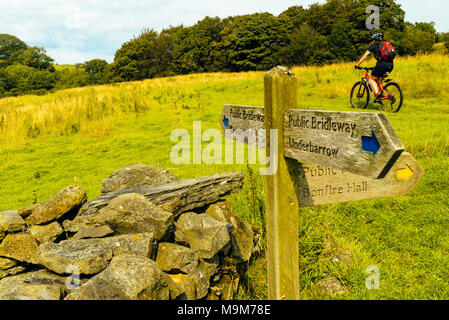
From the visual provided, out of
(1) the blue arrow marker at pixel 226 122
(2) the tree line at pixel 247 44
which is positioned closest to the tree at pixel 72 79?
(2) the tree line at pixel 247 44

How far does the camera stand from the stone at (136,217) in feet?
12.8

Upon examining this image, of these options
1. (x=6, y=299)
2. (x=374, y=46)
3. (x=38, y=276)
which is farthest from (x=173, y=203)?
(x=374, y=46)

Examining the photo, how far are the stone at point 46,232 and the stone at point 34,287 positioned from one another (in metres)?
1.36

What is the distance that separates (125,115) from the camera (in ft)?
53.4

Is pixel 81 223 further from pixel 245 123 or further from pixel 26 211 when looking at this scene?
Answer: pixel 245 123

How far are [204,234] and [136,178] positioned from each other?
2524 millimetres

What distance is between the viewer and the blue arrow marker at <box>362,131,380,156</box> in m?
1.86

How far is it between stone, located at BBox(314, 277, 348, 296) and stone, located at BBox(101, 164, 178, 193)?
3276 mm

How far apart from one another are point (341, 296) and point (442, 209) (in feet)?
10.4

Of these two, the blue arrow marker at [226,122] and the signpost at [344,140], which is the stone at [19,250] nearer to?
the blue arrow marker at [226,122]

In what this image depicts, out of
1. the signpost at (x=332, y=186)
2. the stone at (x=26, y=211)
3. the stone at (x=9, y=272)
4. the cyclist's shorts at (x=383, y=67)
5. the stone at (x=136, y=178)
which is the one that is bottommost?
the stone at (x=9, y=272)

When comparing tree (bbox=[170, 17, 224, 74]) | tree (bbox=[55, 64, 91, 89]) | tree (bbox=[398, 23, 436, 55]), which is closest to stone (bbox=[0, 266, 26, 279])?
tree (bbox=[398, 23, 436, 55])

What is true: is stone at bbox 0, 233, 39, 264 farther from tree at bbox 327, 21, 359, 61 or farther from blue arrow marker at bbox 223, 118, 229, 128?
tree at bbox 327, 21, 359, 61

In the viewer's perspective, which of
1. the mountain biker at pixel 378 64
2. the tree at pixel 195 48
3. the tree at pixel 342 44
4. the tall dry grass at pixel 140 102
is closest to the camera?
the mountain biker at pixel 378 64
